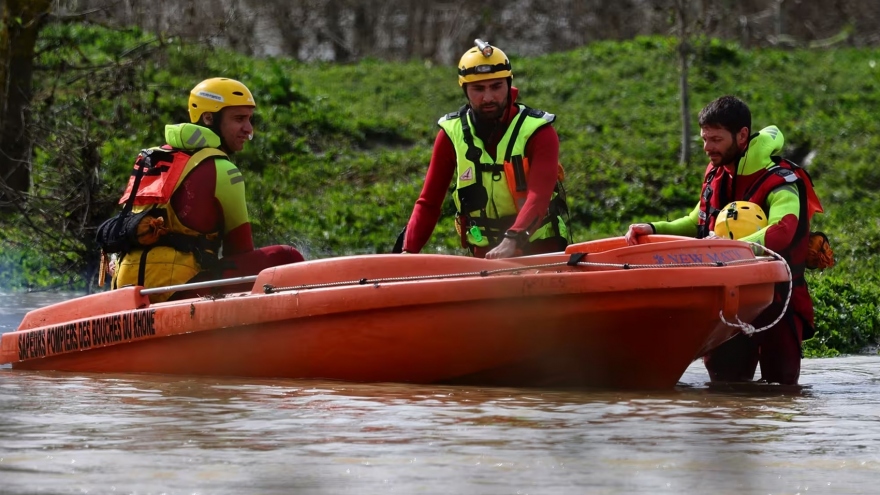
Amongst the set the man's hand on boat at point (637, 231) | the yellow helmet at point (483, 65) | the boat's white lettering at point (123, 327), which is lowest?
the boat's white lettering at point (123, 327)

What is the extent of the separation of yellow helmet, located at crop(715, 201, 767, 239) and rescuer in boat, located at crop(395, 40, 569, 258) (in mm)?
836

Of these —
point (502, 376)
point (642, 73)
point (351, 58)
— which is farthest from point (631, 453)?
point (351, 58)

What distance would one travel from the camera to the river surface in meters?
4.45

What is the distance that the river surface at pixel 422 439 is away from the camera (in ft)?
14.6

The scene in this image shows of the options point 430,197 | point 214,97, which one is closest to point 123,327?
point 214,97

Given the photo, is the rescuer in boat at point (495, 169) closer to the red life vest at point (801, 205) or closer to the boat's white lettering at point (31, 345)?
the red life vest at point (801, 205)

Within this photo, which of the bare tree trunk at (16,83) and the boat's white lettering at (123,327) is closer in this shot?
the boat's white lettering at (123,327)

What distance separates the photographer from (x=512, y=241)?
6871 millimetres

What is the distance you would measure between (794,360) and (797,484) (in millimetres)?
2569

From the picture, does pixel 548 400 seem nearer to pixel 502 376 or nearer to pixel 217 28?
pixel 502 376

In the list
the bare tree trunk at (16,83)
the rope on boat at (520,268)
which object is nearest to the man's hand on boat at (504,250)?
the rope on boat at (520,268)

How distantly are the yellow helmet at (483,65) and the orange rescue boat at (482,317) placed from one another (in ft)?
3.11

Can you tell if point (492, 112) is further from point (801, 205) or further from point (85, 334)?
point (85, 334)

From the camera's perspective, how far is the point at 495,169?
7180 mm
